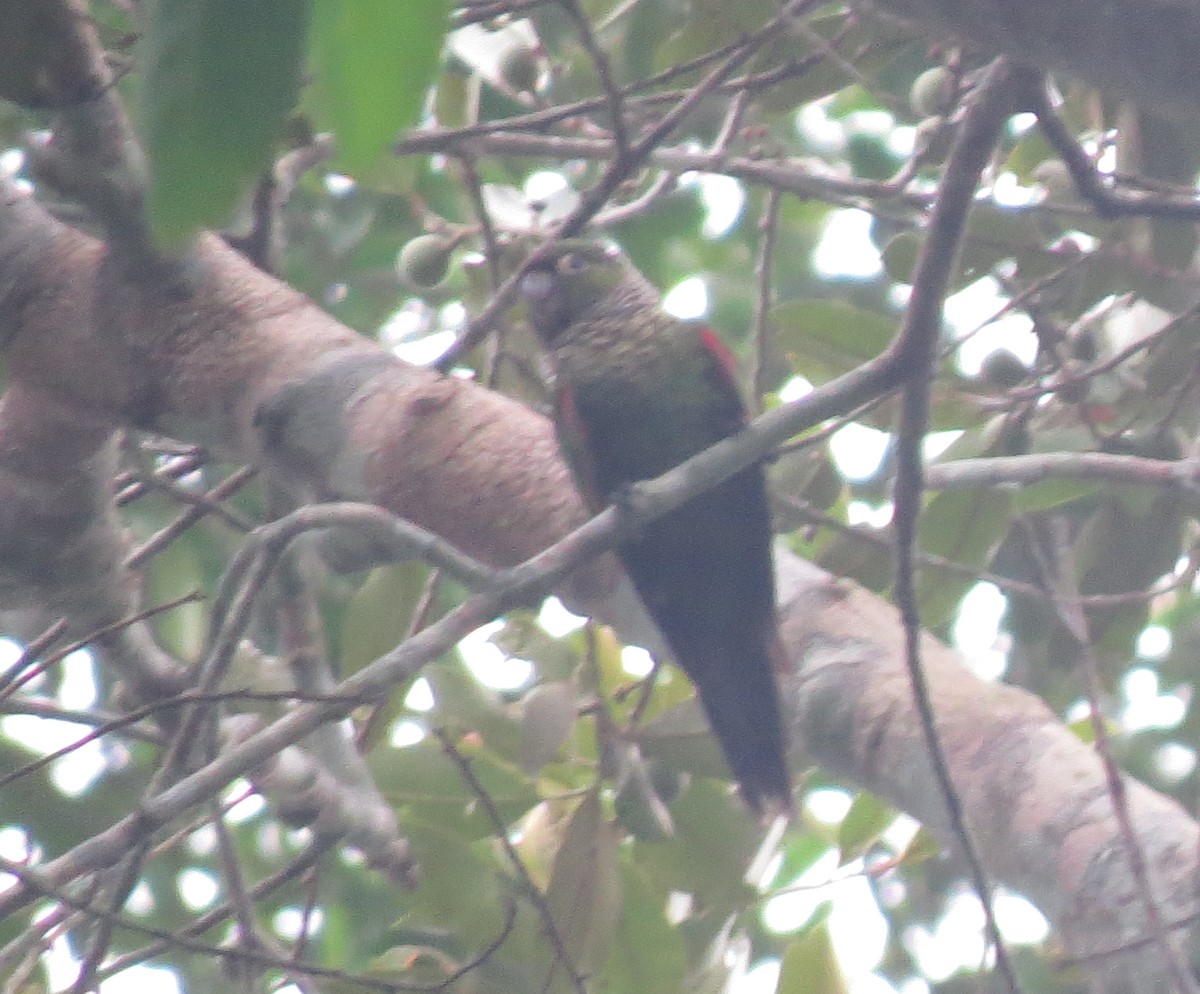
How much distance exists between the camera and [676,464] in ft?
9.49

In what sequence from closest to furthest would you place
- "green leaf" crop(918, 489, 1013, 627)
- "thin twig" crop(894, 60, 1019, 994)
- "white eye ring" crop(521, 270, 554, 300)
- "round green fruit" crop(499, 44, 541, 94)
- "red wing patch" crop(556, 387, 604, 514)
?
"thin twig" crop(894, 60, 1019, 994) → "red wing patch" crop(556, 387, 604, 514) → "green leaf" crop(918, 489, 1013, 627) → "round green fruit" crop(499, 44, 541, 94) → "white eye ring" crop(521, 270, 554, 300)

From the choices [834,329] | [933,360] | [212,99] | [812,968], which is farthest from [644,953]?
[212,99]

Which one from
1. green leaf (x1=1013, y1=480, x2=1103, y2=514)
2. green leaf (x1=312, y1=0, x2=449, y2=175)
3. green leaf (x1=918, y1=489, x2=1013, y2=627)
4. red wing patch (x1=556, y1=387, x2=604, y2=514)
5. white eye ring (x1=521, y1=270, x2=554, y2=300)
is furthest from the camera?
white eye ring (x1=521, y1=270, x2=554, y2=300)

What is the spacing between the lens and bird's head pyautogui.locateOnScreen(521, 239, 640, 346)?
120 inches

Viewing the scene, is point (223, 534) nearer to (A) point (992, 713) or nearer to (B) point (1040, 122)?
(A) point (992, 713)

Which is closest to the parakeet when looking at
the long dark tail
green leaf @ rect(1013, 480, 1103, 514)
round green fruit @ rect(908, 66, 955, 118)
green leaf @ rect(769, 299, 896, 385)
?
the long dark tail

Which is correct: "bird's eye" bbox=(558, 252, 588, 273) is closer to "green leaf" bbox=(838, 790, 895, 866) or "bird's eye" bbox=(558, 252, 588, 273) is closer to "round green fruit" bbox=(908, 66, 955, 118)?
"round green fruit" bbox=(908, 66, 955, 118)

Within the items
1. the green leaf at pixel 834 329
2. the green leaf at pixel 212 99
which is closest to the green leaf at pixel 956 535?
the green leaf at pixel 834 329

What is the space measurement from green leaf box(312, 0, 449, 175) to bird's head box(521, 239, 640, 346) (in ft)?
7.80

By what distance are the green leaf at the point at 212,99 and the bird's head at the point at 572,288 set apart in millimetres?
2292

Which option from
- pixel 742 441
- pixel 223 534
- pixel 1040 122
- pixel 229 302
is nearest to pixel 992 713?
pixel 742 441

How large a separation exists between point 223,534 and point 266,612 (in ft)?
3.79

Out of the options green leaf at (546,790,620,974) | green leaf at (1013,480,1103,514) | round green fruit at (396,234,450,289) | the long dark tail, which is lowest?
green leaf at (546,790,620,974)

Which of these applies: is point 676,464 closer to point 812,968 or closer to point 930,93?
point 930,93
